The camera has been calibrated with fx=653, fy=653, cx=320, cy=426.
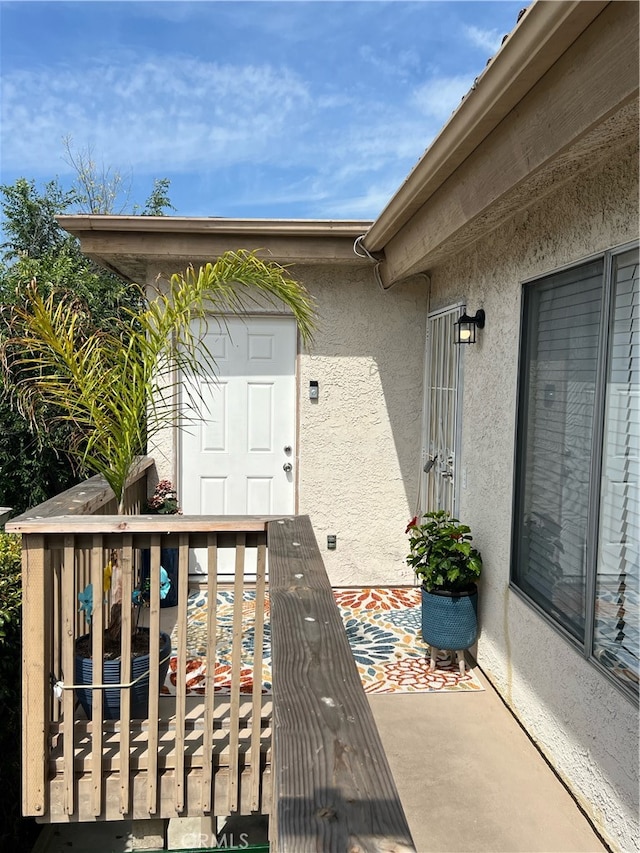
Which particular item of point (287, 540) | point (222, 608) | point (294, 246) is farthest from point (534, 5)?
point (222, 608)

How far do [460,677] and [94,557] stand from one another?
100 inches

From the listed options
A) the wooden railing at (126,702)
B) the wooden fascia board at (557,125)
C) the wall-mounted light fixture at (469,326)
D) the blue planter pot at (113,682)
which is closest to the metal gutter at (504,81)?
the wooden fascia board at (557,125)

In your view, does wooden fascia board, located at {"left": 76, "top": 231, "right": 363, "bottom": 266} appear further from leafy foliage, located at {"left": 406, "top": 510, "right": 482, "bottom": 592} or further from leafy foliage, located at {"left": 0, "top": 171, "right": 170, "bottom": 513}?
leafy foliage, located at {"left": 406, "top": 510, "right": 482, "bottom": 592}

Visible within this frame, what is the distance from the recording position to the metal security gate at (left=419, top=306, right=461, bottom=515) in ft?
15.3

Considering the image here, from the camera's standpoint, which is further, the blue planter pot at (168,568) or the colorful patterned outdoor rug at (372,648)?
the blue planter pot at (168,568)

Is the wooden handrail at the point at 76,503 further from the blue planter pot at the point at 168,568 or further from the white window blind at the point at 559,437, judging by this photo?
the white window blind at the point at 559,437

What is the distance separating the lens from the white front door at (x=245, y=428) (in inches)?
218

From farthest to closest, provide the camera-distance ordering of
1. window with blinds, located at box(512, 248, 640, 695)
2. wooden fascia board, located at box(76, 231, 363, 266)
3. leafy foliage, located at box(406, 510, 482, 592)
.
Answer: wooden fascia board, located at box(76, 231, 363, 266) → leafy foliage, located at box(406, 510, 482, 592) → window with blinds, located at box(512, 248, 640, 695)

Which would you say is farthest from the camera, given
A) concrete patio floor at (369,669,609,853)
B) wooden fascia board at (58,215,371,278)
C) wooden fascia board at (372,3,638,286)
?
wooden fascia board at (58,215,371,278)

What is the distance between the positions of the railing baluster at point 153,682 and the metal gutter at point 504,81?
1.96 metres

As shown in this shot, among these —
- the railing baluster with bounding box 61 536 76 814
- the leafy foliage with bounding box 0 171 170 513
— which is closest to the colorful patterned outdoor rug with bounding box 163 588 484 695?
the railing baluster with bounding box 61 536 76 814

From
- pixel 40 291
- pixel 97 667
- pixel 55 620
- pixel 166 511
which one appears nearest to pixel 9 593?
pixel 55 620

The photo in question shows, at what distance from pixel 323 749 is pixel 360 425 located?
4679 millimetres

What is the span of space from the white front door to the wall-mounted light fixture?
1743 millimetres
